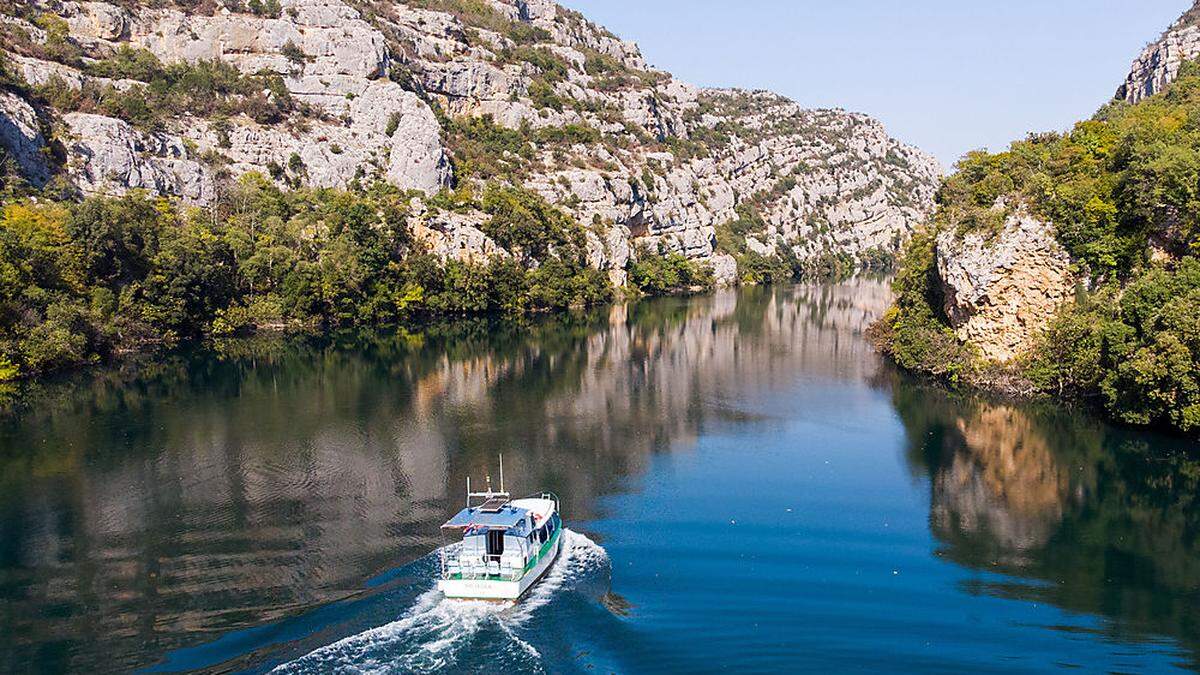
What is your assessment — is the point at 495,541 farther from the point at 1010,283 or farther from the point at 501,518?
the point at 1010,283

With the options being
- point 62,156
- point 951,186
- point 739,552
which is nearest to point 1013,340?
point 951,186

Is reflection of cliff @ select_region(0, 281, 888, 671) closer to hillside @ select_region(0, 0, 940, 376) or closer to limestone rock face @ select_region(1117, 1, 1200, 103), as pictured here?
hillside @ select_region(0, 0, 940, 376)

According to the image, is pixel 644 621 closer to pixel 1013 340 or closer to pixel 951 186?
pixel 1013 340

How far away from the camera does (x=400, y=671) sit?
786 inches

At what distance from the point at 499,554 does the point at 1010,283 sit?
4362cm

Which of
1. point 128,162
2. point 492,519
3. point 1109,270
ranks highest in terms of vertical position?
point 128,162

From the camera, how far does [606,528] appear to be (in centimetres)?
3055

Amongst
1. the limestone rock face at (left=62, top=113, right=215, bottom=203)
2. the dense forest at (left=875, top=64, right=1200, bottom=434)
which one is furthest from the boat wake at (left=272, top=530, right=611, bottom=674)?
the limestone rock face at (left=62, top=113, right=215, bottom=203)

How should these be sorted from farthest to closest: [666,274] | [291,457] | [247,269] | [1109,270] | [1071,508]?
[666,274] → [247,269] → [1109,270] → [291,457] → [1071,508]

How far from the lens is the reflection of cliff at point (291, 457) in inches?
956

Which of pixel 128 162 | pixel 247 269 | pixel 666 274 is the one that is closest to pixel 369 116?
pixel 128 162

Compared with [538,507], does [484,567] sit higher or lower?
lower

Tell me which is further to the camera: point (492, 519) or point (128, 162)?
point (128, 162)

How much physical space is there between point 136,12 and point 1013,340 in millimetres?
126936
